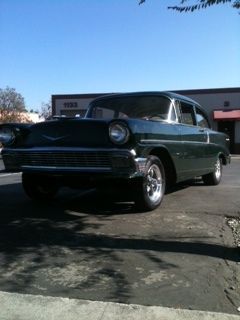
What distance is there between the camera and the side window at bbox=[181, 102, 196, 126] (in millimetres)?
9171

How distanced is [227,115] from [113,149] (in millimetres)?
30639

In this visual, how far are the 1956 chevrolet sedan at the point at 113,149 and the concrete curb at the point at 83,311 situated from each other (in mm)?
2773

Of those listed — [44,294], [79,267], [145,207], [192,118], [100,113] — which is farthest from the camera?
[192,118]

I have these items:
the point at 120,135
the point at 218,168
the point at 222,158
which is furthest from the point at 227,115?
the point at 120,135

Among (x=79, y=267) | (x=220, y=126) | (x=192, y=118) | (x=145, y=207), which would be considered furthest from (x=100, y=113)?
(x=220, y=126)

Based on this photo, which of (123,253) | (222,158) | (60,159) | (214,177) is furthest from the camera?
(222,158)

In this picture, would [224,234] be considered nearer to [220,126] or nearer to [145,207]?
[145,207]

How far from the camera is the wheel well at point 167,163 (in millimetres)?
7831

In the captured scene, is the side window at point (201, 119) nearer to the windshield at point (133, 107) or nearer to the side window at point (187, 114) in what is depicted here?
the side window at point (187, 114)

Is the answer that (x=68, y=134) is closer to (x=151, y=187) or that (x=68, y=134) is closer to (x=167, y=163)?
(x=151, y=187)

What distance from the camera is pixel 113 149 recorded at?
6.78 m

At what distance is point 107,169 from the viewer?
685cm

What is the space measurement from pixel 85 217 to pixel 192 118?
11.3ft

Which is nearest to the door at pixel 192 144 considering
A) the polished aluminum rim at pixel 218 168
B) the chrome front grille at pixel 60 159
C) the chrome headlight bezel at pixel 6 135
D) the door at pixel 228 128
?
the polished aluminum rim at pixel 218 168
